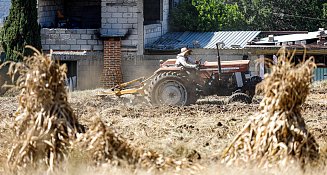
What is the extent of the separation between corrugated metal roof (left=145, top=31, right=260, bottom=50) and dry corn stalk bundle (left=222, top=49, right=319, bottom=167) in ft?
58.6

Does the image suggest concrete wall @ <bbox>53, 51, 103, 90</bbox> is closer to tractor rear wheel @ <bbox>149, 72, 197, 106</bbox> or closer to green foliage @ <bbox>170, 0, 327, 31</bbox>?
green foliage @ <bbox>170, 0, 327, 31</bbox>

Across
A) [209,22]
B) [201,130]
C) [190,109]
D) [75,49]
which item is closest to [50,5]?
[75,49]

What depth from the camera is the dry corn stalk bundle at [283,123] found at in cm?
1045

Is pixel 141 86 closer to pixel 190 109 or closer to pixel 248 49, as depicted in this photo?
pixel 190 109

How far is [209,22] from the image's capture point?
104ft

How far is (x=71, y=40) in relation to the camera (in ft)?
95.8

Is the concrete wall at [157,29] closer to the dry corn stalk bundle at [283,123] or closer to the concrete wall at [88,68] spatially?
the concrete wall at [88,68]

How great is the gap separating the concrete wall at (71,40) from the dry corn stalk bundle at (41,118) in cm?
1828

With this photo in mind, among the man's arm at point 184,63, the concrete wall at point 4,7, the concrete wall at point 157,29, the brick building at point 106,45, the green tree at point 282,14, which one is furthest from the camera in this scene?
the concrete wall at point 4,7

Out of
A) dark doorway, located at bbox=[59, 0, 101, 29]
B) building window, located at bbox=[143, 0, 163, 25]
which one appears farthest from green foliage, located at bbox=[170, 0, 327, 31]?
dark doorway, located at bbox=[59, 0, 101, 29]

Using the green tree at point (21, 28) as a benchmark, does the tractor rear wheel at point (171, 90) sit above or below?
below

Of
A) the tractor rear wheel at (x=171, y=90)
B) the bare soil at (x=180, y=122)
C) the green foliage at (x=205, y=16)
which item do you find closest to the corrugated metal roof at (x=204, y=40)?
the green foliage at (x=205, y=16)

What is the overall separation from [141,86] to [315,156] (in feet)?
37.3

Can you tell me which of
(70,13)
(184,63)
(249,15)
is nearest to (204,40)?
(249,15)
